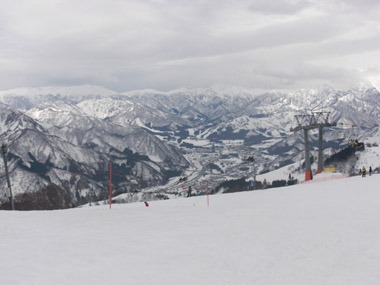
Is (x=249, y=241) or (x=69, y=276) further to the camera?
(x=249, y=241)

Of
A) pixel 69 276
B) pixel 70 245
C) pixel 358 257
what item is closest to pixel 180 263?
pixel 69 276

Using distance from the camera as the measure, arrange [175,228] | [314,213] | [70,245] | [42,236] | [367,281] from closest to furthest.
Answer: [367,281], [70,245], [42,236], [175,228], [314,213]

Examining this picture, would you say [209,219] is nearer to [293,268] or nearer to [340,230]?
[340,230]

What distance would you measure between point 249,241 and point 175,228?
19.5ft

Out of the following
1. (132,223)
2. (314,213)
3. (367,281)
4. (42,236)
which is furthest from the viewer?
(314,213)

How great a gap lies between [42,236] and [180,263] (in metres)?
9.92

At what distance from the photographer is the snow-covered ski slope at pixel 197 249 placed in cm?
1630

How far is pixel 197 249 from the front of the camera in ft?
67.0

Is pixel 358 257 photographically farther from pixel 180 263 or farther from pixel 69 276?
pixel 69 276

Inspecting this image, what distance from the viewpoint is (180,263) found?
1816 centimetres

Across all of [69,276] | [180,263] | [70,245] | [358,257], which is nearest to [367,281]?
[358,257]

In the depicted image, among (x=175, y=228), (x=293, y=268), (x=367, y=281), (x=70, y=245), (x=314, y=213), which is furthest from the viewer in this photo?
(x=314, y=213)

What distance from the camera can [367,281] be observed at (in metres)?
15.3

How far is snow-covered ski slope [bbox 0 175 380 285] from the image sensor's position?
53.5ft
